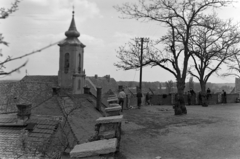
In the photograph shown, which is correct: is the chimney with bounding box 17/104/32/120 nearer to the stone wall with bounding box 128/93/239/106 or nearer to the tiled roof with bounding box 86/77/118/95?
the stone wall with bounding box 128/93/239/106

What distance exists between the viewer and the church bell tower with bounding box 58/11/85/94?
→ 4983 cm

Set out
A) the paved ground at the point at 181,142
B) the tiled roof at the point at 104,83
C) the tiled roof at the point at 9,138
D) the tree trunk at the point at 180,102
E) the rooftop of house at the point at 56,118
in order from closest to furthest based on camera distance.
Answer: the paved ground at the point at 181,142 → the tiled roof at the point at 9,138 → the rooftop of house at the point at 56,118 → the tree trunk at the point at 180,102 → the tiled roof at the point at 104,83

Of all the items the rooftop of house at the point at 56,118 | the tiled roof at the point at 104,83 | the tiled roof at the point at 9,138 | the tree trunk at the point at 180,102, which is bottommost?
the tiled roof at the point at 9,138

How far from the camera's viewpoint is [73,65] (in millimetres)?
52031

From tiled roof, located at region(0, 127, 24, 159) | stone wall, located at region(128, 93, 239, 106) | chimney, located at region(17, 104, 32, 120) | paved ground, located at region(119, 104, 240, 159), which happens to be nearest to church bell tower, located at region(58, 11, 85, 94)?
stone wall, located at region(128, 93, 239, 106)

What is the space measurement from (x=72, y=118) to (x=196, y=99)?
1661 centimetres

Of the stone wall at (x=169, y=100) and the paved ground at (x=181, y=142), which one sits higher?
the stone wall at (x=169, y=100)

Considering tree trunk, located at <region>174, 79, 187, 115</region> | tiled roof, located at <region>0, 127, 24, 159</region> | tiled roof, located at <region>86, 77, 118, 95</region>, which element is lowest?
tiled roof, located at <region>0, 127, 24, 159</region>

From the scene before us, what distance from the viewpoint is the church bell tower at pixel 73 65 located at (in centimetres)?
4983

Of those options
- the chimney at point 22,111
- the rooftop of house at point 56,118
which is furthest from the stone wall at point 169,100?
the chimney at point 22,111

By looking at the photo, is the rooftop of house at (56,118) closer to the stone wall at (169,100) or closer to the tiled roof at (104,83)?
the stone wall at (169,100)

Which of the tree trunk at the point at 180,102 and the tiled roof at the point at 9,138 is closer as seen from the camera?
the tiled roof at the point at 9,138

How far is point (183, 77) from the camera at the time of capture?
45.2 feet

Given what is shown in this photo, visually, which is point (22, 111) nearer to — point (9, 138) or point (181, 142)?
point (9, 138)
